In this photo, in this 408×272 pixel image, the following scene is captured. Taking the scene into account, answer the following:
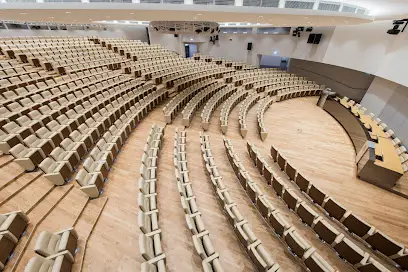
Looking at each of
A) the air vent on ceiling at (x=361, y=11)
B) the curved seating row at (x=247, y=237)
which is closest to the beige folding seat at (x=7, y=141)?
the curved seating row at (x=247, y=237)

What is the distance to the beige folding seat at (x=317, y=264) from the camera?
1.04m

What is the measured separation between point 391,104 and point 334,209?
3.84 m

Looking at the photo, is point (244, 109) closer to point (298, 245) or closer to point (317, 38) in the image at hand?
point (298, 245)

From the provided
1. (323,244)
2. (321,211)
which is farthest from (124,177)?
(321,211)

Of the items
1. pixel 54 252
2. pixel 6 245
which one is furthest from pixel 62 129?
pixel 54 252

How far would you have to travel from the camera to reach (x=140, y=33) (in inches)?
358

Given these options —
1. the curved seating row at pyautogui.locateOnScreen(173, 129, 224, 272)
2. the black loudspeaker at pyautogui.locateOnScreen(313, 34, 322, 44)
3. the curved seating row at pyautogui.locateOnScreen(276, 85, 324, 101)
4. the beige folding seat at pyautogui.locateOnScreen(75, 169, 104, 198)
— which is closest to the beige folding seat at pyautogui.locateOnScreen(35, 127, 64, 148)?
the beige folding seat at pyautogui.locateOnScreen(75, 169, 104, 198)

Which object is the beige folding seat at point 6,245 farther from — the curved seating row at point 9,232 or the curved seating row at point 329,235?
the curved seating row at point 329,235

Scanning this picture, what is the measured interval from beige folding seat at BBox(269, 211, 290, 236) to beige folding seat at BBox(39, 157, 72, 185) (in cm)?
165

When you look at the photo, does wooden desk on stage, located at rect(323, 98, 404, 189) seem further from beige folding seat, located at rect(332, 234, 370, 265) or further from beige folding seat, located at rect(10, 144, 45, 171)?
beige folding seat, located at rect(10, 144, 45, 171)

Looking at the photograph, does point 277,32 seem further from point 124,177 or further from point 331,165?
point 124,177

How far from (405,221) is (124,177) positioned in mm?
2670

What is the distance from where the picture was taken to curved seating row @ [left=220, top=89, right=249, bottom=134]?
9.65ft

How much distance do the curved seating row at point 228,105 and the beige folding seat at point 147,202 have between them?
1742mm
